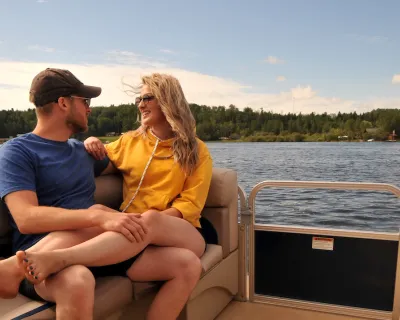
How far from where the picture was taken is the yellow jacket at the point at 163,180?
2.07 m

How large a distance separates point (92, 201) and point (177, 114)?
1.97 ft

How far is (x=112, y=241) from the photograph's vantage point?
1.56 m

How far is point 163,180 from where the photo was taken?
209 centimetres

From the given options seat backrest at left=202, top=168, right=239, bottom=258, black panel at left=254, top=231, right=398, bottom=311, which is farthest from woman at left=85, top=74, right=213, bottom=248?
black panel at left=254, top=231, right=398, bottom=311

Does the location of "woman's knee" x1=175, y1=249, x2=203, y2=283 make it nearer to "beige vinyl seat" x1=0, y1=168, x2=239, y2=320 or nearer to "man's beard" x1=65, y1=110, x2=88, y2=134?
"beige vinyl seat" x1=0, y1=168, x2=239, y2=320

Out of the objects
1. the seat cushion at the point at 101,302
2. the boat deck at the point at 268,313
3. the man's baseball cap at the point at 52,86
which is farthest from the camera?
the boat deck at the point at 268,313

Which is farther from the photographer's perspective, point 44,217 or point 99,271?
point 99,271

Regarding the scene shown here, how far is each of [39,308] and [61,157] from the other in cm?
66

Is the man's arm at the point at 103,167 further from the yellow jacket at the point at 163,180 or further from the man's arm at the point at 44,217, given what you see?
the man's arm at the point at 44,217

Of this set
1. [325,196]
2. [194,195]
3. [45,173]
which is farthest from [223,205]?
[325,196]

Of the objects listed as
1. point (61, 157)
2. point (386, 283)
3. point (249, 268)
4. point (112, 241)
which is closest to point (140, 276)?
point (112, 241)

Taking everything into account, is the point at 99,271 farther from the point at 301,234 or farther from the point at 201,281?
the point at 301,234

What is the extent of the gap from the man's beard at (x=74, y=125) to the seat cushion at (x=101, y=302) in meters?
0.69

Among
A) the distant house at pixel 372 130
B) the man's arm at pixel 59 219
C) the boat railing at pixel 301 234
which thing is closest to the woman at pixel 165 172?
the man's arm at pixel 59 219
